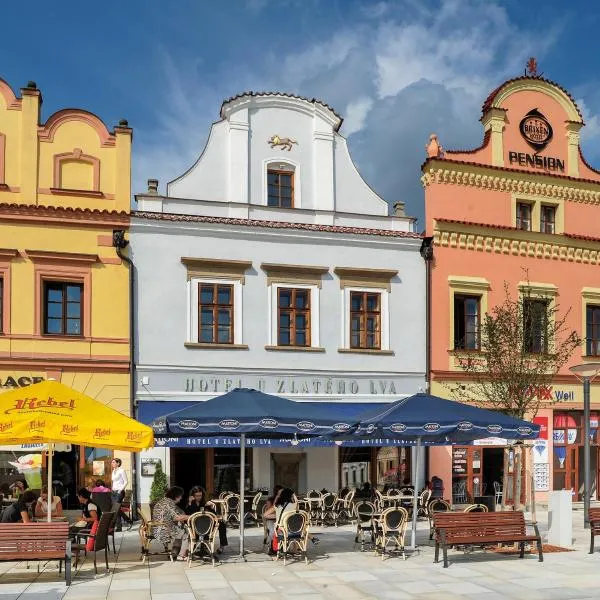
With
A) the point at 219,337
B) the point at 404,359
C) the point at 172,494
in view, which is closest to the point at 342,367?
the point at 404,359

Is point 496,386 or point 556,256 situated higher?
point 556,256

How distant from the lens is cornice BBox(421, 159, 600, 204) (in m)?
24.9

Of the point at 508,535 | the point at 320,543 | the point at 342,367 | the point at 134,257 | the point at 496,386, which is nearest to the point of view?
the point at 508,535

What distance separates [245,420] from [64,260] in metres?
9.23

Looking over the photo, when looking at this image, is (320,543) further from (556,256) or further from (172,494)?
(556,256)

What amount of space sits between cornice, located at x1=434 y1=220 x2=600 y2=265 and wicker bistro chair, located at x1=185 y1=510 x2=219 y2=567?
13.2 m

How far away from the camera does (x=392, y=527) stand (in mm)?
14695

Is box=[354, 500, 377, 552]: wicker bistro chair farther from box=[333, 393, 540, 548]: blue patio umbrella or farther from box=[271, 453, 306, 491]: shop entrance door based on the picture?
box=[271, 453, 306, 491]: shop entrance door

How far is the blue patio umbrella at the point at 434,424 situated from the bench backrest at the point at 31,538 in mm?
4920

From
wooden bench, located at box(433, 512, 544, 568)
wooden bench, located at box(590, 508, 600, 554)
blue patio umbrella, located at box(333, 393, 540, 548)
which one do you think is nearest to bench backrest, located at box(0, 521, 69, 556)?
blue patio umbrella, located at box(333, 393, 540, 548)

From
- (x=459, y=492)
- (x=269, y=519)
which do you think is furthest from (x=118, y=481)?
A: (x=459, y=492)

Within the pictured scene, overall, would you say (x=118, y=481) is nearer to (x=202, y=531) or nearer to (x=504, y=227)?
(x=202, y=531)

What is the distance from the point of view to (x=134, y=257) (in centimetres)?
2166

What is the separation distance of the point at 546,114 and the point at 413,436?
15.7 metres
